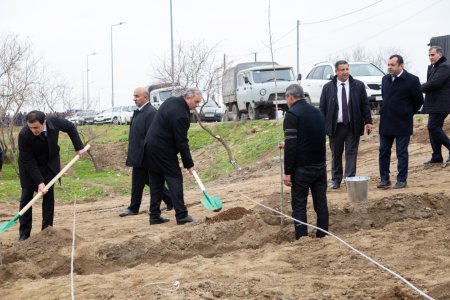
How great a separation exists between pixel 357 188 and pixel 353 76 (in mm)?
10116

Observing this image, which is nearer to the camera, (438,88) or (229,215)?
(229,215)

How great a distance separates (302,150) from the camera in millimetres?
6984

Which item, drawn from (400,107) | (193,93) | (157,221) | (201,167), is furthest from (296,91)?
(201,167)

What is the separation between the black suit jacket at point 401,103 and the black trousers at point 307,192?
92.8 inches

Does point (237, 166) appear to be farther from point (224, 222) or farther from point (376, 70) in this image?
point (224, 222)

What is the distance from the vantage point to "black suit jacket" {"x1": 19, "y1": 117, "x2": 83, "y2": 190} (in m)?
7.80

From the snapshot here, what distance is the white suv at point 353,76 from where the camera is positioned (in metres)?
17.6

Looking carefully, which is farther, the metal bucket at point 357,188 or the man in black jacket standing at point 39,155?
the metal bucket at point 357,188

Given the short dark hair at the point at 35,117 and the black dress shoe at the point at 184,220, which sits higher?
the short dark hair at the point at 35,117

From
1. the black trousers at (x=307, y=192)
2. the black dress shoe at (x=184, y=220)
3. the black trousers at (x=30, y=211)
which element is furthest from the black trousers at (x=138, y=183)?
the black trousers at (x=307, y=192)

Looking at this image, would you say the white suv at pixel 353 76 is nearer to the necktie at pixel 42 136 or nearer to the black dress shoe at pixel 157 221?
the black dress shoe at pixel 157 221

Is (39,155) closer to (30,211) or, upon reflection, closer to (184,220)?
(30,211)

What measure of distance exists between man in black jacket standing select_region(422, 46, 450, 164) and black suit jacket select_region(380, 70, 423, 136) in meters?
0.88

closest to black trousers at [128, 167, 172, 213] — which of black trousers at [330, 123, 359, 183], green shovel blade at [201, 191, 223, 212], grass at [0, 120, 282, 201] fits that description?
green shovel blade at [201, 191, 223, 212]
